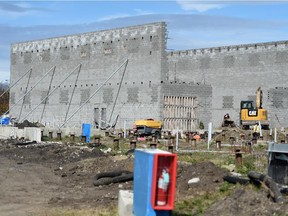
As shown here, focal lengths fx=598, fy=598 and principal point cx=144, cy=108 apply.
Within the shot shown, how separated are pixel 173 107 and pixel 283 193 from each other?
31.9m

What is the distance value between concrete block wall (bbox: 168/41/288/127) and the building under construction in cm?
8

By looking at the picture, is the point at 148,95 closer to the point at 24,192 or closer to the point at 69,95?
the point at 69,95

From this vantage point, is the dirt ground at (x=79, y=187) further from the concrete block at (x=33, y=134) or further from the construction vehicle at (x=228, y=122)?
the construction vehicle at (x=228, y=122)

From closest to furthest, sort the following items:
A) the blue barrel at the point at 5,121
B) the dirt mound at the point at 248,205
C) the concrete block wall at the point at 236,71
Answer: the dirt mound at the point at 248,205, the concrete block wall at the point at 236,71, the blue barrel at the point at 5,121

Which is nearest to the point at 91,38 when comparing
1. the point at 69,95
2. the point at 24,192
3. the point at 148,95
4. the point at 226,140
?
the point at 69,95

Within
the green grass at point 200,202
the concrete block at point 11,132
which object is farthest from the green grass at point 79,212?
the concrete block at point 11,132

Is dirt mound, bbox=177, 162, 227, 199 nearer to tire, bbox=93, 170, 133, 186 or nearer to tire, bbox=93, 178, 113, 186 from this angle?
tire, bbox=93, 170, 133, 186

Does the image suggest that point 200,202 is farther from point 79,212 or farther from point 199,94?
point 199,94

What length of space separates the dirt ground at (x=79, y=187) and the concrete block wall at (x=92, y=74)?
16.6 m

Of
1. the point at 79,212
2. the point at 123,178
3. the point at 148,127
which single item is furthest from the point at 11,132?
the point at 79,212

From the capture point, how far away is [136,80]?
4416cm

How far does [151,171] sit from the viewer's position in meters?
9.13

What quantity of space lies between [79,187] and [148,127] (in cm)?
2221

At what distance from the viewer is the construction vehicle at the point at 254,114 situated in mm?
46125
